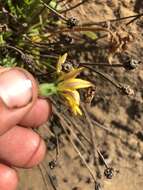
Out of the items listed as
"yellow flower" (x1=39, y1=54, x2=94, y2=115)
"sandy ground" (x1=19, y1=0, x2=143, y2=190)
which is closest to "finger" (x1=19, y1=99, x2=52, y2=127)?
"yellow flower" (x1=39, y1=54, x2=94, y2=115)

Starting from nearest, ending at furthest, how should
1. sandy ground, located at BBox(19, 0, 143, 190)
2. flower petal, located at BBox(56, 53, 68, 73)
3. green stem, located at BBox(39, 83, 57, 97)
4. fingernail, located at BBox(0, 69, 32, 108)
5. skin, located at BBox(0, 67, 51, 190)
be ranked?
fingernail, located at BBox(0, 69, 32, 108)
green stem, located at BBox(39, 83, 57, 97)
flower petal, located at BBox(56, 53, 68, 73)
skin, located at BBox(0, 67, 51, 190)
sandy ground, located at BBox(19, 0, 143, 190)

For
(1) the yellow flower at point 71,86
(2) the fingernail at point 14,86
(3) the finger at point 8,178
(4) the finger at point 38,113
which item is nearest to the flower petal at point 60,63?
(1) the yellow flower at point 71,86

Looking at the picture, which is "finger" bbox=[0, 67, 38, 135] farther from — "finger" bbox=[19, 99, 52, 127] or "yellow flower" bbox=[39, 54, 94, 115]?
"finger" bbox=[19, 99, 52, 127]

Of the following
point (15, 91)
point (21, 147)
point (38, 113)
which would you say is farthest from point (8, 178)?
point (15, 91)

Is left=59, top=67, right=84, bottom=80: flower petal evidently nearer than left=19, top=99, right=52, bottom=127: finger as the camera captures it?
Yes

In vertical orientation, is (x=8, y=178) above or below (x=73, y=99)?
below

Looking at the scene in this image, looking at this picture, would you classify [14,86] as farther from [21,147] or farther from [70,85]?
[21,147]

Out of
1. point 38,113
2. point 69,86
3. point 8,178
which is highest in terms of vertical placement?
point 69,86

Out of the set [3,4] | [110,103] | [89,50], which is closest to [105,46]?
[89,50]
